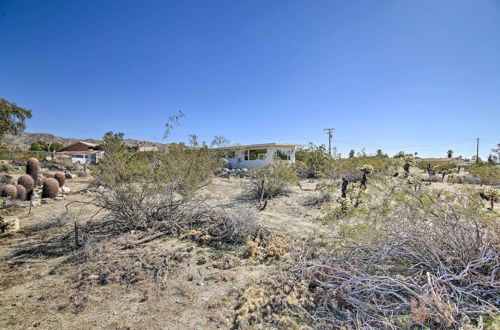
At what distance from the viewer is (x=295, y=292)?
3.10 m

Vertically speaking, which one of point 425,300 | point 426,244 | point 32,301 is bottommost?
point 32,301

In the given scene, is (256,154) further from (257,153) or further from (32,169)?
(32,169)

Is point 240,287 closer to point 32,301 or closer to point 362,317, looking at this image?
point 362,317

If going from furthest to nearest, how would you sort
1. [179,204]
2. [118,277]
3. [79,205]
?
[79,205] → [179,204] → [118,277]

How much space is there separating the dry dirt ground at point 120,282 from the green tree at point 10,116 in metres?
16.9

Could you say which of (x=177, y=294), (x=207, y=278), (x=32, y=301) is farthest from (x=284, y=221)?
(x=32, y=301)

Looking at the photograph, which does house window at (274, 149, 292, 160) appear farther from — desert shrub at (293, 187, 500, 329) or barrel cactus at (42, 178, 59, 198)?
desert shrub at (293, 187, 500, 329)

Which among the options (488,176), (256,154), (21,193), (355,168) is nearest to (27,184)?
(21,193)

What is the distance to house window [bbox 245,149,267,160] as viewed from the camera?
81.3ft

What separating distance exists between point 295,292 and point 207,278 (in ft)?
4.45

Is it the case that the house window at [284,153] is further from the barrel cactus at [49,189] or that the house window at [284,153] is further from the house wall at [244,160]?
the barrel cactus at [49,189]

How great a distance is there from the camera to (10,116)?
17.3 m

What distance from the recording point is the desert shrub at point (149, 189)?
17.5 ft

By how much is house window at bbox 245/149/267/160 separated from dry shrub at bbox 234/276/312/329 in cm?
2141
